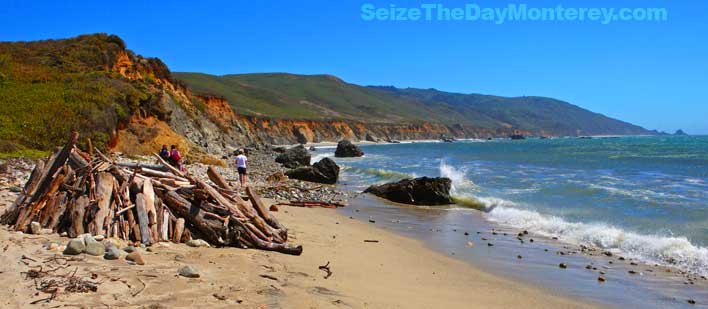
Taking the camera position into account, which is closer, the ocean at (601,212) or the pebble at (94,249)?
the pebble at (94,249)

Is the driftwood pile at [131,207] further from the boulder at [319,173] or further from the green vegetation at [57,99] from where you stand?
the boulder at [319,173]

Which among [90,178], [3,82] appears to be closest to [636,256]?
[90,178]

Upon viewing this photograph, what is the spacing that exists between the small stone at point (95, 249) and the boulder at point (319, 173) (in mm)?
18708

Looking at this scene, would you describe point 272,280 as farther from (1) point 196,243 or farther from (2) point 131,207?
(2) point 131,207

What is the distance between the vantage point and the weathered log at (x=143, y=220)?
764cm

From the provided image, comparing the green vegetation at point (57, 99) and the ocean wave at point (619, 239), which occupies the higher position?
the green vegetation at point (57, 99)

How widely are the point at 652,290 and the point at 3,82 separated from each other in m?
28.6

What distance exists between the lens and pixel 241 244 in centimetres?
843

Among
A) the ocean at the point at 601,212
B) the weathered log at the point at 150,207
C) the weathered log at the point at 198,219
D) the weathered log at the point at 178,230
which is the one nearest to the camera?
the weathered log at the point at 150,207

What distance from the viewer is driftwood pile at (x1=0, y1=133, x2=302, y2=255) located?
25.3 feet

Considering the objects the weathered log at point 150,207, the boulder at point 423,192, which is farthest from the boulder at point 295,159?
the weathered log at point 150,207

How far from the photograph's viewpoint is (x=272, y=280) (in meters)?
6.47

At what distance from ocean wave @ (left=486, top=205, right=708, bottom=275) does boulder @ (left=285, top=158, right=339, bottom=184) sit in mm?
11168

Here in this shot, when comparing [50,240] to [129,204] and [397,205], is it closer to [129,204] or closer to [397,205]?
[129,204]
